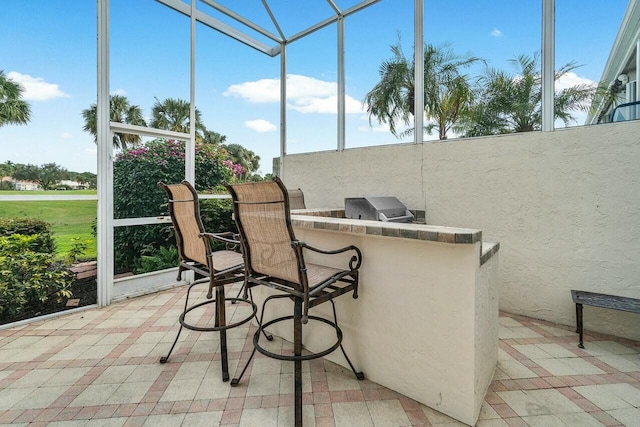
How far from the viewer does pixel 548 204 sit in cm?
289

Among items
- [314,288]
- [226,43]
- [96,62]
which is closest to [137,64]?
[96,62]

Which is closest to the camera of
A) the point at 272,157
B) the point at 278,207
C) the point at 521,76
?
the point at 278,207

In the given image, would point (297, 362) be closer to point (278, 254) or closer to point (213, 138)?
point (278, 254)

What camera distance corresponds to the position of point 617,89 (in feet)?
8.95

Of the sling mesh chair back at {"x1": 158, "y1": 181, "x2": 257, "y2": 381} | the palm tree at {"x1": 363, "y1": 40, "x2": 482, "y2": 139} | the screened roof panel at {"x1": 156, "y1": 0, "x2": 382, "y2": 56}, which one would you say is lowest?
the sling mesh chair back at {"x1": 158, "y1": 181, "x2": 257, "y2": 381}

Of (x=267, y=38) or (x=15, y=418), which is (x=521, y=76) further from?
(x=15, y=418)

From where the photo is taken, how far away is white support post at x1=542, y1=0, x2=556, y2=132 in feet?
9.57

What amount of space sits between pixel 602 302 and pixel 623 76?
77.3 inches

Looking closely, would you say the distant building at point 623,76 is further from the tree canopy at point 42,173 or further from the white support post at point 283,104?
the tree canopy at point 42,173

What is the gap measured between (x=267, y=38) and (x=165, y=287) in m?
4.21

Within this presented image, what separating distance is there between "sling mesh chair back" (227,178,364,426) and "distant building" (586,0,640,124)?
2.86 metres

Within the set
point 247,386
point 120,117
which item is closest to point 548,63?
point 247,386

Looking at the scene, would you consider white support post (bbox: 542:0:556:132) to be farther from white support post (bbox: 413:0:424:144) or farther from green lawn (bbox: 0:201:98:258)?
green lawn (bbox: 0:201:98:258)

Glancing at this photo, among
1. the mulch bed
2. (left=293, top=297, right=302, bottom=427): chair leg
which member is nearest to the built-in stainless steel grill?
(left=293, top=297, right=302, bottom=427): chair leg
